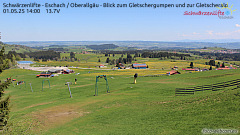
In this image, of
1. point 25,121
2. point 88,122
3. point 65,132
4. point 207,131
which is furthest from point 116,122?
point 25,121

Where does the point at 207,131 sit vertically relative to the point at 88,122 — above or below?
above

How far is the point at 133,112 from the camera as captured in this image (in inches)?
1056

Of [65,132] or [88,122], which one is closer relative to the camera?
[65,132]

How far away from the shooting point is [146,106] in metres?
29.3

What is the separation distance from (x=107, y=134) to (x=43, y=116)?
12.6 meters

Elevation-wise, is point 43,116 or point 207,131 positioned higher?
point 207,131

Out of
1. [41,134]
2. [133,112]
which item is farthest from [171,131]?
[41,134]

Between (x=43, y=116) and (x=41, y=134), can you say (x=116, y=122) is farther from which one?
(x=43, y=116)

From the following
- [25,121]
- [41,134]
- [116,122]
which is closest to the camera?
[41,134]

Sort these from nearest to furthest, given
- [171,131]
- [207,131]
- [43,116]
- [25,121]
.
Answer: [207,131]
[171,131]
[25,121]
[43,116]

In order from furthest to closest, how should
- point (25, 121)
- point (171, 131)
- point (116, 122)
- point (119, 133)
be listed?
point (25, 121)
point (116, 122)
point (119, 133)
point (171, 131)

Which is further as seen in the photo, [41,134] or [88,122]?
[88,122]

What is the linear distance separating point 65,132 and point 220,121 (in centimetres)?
1615

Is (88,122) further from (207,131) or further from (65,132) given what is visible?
(207,131)
